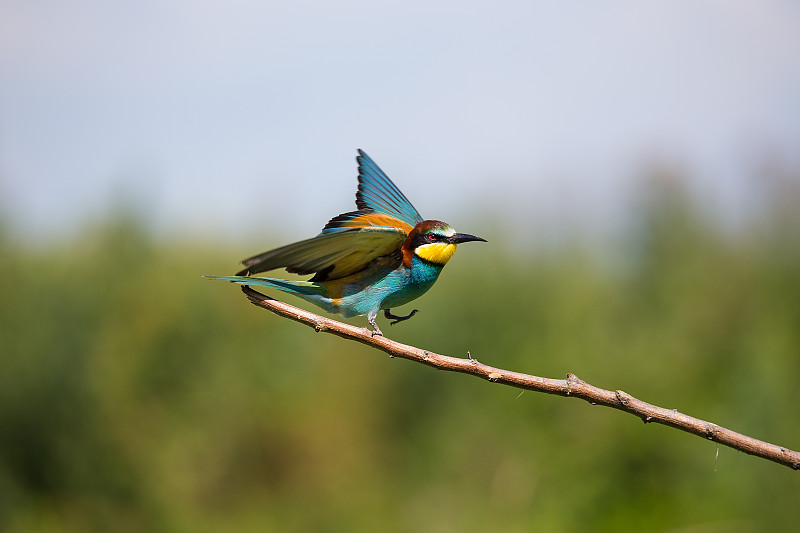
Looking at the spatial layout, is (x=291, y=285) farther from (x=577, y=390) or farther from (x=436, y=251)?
(x=577, y=390)

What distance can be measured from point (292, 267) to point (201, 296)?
233 inches

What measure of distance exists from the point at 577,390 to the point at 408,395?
6978 mm

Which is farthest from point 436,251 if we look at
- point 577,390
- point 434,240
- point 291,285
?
point 577,390

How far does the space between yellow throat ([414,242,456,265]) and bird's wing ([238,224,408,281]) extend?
0.06 metres

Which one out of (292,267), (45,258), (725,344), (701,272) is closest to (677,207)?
(701,272)

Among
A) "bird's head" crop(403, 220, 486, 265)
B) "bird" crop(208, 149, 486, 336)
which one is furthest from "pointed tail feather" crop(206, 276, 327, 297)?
"bird's head" crop(403, 220, 486, 265)

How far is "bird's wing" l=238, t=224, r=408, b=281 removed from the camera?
5.77ft

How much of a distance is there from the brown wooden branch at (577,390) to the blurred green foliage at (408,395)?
13.3 feet

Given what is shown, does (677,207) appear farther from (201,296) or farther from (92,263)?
(92,263)

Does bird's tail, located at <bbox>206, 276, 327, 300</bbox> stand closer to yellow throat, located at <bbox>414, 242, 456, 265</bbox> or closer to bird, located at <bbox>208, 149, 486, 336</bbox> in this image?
bird, located at <bbox>208, 149, 486, 336</bbox>

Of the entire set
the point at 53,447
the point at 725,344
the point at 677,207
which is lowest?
Result: the point at 53,447

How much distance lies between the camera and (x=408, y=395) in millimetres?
8680

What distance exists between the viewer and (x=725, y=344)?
27.6 feet

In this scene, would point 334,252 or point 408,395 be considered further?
point 408,395
